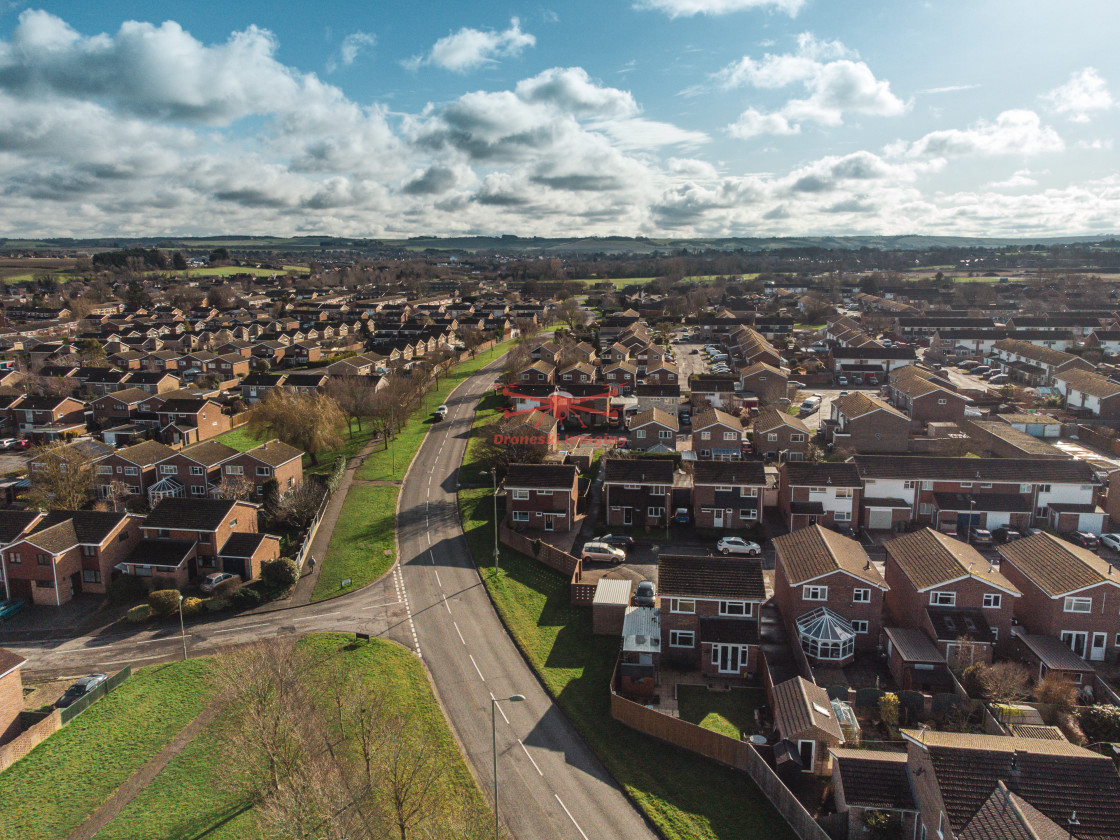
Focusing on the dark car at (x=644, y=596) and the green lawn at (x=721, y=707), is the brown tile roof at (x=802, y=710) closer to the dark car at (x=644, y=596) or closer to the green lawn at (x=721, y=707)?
the green lawn at (x=721, y=707)

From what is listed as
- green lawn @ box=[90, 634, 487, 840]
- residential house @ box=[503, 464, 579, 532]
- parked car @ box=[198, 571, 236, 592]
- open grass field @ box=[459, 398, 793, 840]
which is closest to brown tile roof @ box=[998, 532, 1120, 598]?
open grass field @ box=[459, 398, 793, 840]

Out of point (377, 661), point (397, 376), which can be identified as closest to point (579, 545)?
point (377, 661)

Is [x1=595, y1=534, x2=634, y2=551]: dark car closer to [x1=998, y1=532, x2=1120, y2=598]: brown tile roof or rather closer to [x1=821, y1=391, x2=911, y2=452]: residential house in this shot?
[x1=998, y1=532, x2=1120, y2=598]: brown tile roof

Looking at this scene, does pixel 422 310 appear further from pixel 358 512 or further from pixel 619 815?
pixel 619 815

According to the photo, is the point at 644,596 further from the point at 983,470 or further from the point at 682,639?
the point at 983,470

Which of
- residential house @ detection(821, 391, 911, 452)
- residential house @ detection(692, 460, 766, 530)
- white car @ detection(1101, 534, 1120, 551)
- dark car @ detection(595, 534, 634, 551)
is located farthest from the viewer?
residential house @ detection(821, 391, 911, 452)

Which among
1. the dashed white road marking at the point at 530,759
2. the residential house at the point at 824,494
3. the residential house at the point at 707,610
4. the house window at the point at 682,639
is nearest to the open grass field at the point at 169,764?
the dashed white road marking at the point at 530,759
